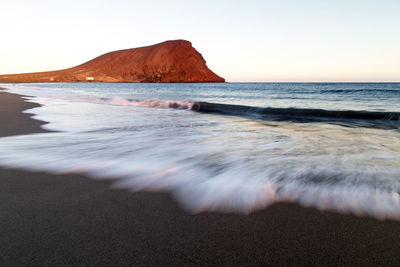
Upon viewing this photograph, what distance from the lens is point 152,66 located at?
515 ft

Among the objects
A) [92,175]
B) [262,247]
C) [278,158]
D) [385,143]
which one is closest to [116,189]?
[92,175]

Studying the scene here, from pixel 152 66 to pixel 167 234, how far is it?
163 m

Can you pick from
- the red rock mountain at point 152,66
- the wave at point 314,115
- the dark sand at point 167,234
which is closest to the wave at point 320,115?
the wave at point 314,115

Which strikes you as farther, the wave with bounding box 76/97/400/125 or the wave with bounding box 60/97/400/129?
the wave with bounding box 76/97/400/125

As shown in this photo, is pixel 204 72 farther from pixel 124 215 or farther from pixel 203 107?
pixel 124 215

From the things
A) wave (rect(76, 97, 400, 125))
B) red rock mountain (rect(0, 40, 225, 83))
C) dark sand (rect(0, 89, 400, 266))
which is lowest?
wave (rect(76, 97, 400, 125))

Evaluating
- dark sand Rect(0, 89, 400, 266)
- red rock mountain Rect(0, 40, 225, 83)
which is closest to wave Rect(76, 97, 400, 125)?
dark sand Rect(0, 89, 400, 266)

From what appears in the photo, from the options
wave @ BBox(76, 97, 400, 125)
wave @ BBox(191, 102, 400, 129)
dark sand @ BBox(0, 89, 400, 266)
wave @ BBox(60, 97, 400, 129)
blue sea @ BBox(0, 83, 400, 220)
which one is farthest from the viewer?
wave @ BBox(76, 97, 400, 125)

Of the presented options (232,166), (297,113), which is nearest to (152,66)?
(297,113)

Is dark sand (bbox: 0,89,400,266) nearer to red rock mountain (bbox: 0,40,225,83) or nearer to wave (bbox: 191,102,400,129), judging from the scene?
wave (bbox: 191,102,400,129)

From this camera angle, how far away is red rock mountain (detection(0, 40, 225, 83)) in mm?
142675

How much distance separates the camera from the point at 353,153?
11.7ft

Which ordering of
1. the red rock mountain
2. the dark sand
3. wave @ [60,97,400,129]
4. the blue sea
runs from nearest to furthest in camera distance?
1. the dark sand
2. the blue sea
3. wave @ [60,97,400,129]
4. the red rock mountain

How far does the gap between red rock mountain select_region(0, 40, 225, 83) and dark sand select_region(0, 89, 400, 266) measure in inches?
5733
